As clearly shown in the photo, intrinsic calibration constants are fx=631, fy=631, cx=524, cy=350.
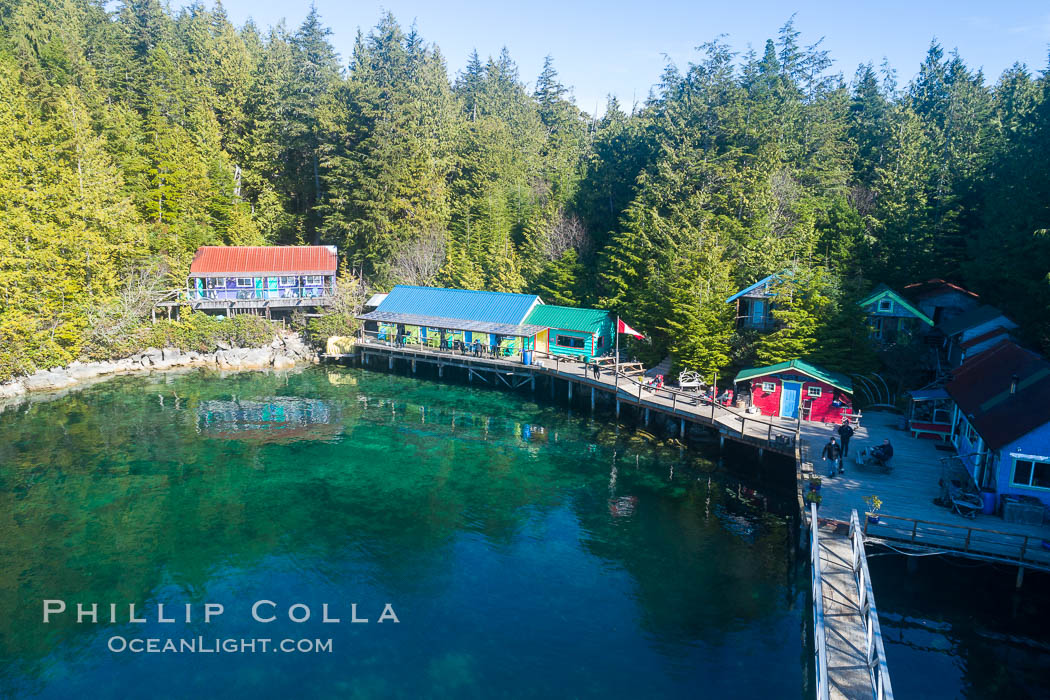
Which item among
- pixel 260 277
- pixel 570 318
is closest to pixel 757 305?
pixel 570 318

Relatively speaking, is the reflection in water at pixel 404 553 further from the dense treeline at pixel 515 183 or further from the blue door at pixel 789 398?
the dense treeline at pixel 515 183

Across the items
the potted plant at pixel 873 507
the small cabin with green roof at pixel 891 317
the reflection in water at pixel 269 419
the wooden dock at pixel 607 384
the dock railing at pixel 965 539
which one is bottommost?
the reflection in water at pixel 269 419

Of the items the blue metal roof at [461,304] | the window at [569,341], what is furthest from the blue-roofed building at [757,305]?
the blue metal roof at [461,304]

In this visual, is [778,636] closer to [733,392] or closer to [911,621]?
[911,621]

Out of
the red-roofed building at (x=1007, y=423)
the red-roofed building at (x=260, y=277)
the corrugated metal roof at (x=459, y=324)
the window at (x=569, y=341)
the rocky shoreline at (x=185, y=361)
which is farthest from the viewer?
the red-roofed building at (x=260, y=277)

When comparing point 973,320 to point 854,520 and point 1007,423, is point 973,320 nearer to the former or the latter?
point 1007,423

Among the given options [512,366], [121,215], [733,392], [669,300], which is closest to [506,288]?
[512,366]
